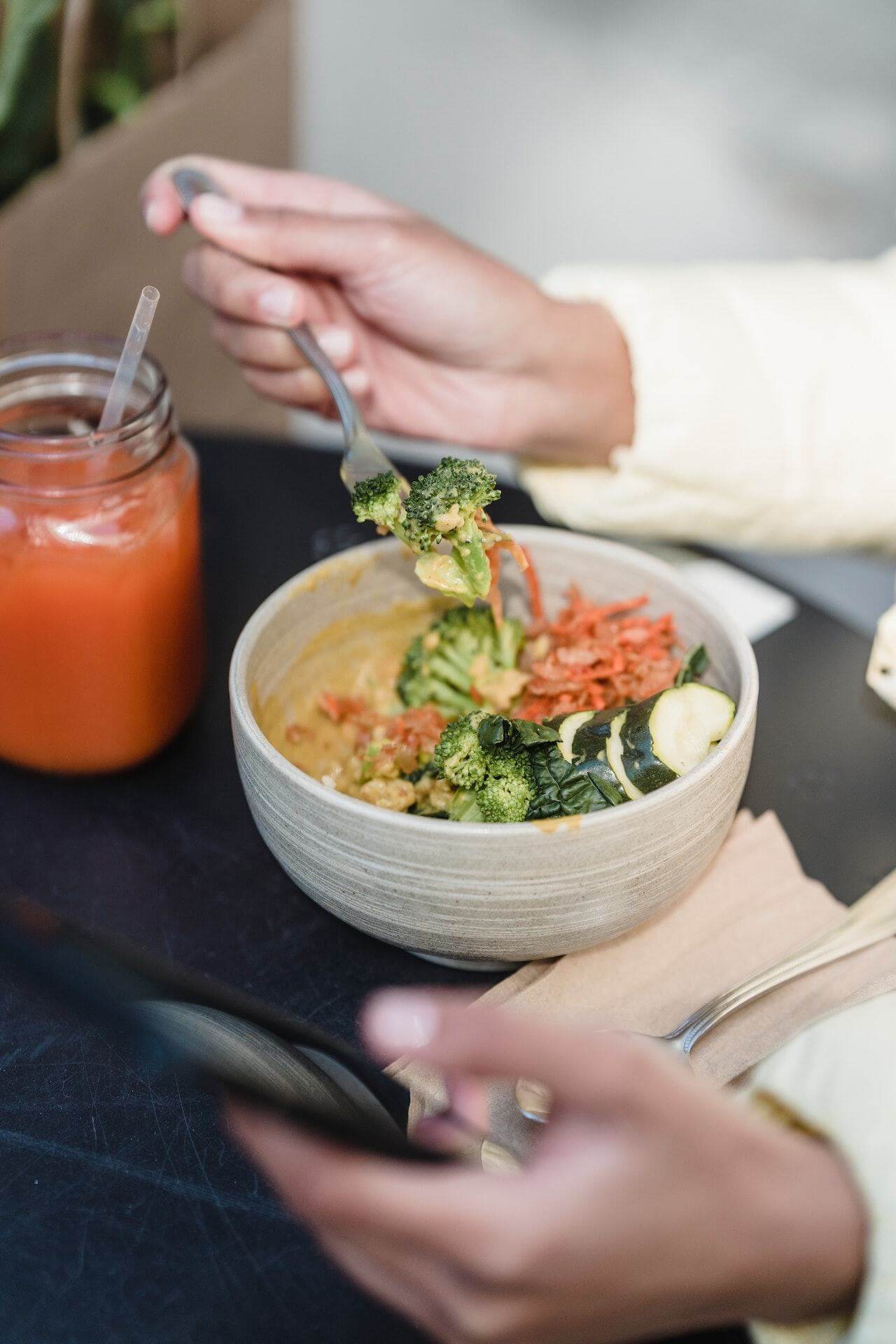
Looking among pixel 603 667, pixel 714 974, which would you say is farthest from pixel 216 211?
pixel 714 974

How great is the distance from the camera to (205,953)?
1.10 meters

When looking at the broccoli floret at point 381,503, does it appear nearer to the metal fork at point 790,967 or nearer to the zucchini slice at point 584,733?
the zucchini slice at point 584,733

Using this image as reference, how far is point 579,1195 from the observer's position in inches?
25.1

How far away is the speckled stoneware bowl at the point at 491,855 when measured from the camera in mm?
915

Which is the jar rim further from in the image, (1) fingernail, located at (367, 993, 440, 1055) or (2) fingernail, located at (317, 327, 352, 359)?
(1) fingernail, located at (367, 993, 440, 1055)

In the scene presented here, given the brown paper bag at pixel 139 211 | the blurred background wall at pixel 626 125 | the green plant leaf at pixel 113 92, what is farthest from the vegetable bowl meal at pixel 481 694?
the green plant leaf at pixel 113 92

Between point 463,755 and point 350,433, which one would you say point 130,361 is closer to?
point 350,433

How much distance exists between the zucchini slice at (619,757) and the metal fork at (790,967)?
0.62 ft

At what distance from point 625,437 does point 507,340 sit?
0.68ft

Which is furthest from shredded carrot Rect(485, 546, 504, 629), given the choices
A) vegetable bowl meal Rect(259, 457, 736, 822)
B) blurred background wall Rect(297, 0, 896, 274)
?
blurred background wall Rect(297, 0, 896, 274)

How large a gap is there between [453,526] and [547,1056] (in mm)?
568

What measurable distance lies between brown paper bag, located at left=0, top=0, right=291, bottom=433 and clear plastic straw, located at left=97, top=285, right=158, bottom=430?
4.11 ft

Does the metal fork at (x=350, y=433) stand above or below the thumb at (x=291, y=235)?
below

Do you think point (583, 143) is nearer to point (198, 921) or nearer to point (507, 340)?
point (507, 340)
